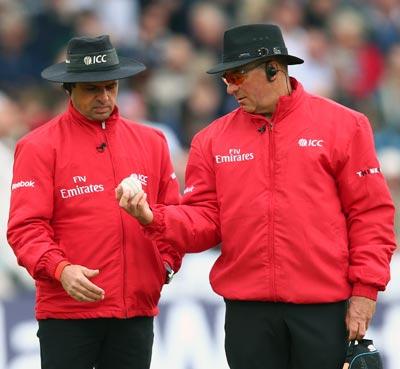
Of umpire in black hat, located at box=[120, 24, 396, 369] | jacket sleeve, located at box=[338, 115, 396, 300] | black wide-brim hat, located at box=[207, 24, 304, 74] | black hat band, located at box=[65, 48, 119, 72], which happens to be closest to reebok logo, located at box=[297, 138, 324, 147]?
umpire in black hat, located at box=[120, 24, 396, 369]

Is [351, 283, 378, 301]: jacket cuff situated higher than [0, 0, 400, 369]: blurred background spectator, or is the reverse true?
[0, 0, 400, 369]: blurred background spectator

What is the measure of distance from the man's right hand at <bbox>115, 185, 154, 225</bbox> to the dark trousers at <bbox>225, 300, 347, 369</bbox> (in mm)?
616

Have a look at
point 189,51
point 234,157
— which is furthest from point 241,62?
point 189,51

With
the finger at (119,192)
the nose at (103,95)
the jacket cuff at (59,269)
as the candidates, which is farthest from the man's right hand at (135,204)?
the nose at (103,95)

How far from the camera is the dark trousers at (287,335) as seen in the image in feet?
19.7

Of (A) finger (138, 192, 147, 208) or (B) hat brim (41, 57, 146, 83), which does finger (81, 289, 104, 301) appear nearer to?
(A) finger (138, 192, 147, 208)

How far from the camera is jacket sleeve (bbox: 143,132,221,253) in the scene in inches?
241

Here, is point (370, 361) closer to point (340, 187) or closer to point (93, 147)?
point (340, 187)

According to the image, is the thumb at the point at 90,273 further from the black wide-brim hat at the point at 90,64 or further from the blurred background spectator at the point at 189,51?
the blurred background spectator at the point at 189,51

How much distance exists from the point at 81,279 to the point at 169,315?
9.89 feet

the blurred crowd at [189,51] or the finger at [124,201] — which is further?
the blurred crowd at [189,51]

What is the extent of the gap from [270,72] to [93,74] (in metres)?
0.89

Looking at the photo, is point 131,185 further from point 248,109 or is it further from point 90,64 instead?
point 90,64

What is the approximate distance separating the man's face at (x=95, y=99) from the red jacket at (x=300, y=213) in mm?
631
